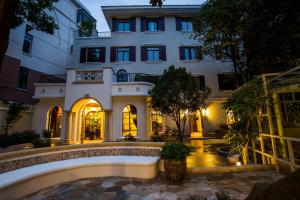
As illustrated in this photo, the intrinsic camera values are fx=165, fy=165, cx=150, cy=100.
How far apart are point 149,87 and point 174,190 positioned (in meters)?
9.74

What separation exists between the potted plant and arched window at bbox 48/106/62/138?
37.4ft

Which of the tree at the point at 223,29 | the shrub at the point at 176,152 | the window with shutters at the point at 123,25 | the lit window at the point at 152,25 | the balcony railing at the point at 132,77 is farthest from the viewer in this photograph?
the lit window at the point at 152,25

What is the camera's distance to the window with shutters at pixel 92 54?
17.0m

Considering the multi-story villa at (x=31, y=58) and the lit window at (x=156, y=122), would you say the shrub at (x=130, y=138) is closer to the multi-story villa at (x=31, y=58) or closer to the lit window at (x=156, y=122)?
the lit window at (x=156, y=122)

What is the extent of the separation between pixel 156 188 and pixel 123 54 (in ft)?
48.1

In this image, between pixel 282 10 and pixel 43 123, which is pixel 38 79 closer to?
pixel 43 123

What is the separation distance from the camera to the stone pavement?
4.03m

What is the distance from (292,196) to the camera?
146cm

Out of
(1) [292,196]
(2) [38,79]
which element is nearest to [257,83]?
(1) [292,196]

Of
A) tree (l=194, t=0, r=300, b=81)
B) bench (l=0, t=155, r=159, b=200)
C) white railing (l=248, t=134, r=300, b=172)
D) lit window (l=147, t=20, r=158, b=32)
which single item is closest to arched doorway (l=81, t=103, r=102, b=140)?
lit window (l=147, t=20, r=158, b=32)

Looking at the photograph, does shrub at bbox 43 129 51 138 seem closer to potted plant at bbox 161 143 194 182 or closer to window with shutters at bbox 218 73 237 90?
potted plant at bbox 161 143 194 182

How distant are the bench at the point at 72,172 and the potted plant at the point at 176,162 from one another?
1.84 ft

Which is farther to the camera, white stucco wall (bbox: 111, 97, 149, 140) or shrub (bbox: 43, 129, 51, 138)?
white stucco wall (bbox: 111, 97, 149, 140)

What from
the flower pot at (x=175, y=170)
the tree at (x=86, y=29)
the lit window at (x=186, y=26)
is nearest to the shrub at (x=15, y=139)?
the flower pot at (x=175, y=170)
